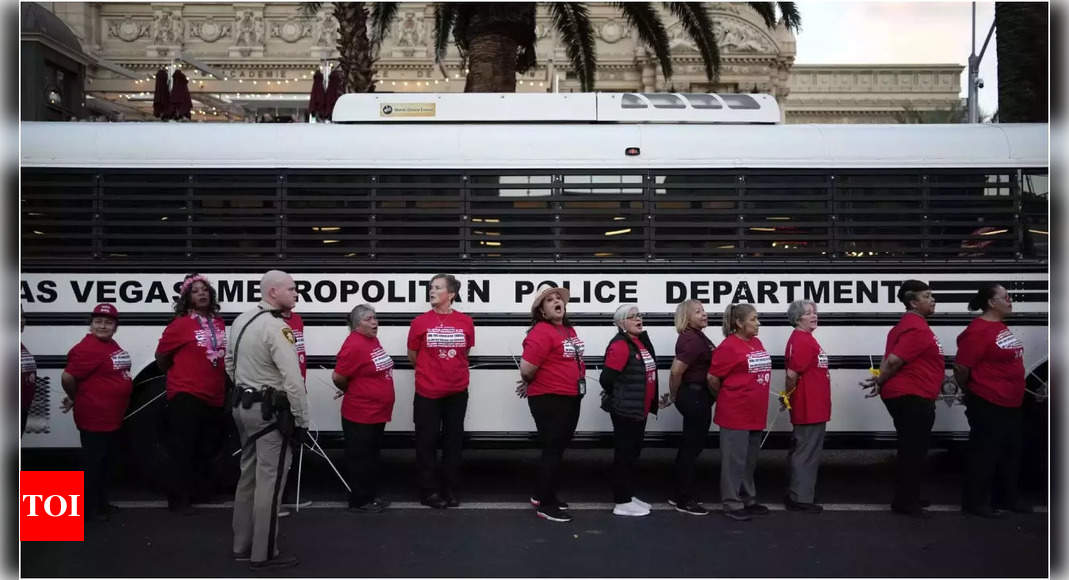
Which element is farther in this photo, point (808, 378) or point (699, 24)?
point (699, 24)

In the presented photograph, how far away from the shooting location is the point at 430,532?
6.72m

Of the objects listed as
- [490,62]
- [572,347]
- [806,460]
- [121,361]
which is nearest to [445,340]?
[572,347]

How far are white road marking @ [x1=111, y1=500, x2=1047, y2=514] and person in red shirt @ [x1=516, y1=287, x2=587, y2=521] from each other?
36 cm

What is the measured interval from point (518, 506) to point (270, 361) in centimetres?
252

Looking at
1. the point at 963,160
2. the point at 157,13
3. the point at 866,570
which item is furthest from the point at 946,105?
the point at 866,570

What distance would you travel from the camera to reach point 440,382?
289 inches

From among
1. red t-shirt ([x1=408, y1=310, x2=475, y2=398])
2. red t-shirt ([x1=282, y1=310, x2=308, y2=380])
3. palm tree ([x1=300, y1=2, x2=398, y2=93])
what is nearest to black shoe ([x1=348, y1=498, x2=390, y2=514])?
red t-shirt ([x1=408, y1=310, x2=475, y2=398])

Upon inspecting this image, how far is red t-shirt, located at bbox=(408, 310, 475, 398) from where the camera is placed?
7312mm

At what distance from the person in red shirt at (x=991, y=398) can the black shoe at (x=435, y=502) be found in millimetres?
3875

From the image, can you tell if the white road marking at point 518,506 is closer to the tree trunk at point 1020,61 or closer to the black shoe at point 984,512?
the black shoe at point 984,512

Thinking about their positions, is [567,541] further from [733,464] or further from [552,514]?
[733,464]

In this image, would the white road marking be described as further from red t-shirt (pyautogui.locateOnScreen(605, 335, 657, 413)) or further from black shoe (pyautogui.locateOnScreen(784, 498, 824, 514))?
red t-shirt (pyautogui.locateOnScreen(605, 335, 657, 413))

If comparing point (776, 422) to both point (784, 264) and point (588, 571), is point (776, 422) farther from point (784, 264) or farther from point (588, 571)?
point (588, 571)

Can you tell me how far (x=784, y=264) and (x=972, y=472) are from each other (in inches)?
80.4
